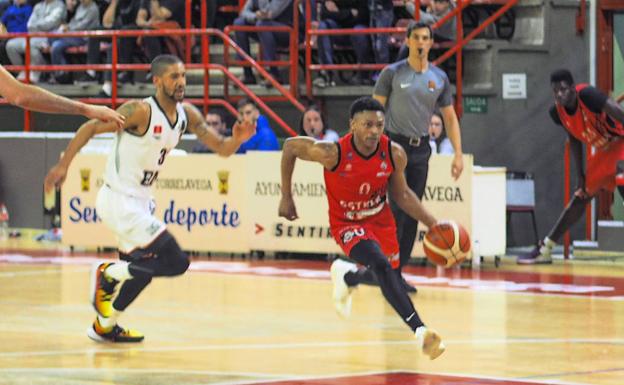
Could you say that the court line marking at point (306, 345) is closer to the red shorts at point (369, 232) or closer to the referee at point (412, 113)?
the red shorts at point (369, 232)

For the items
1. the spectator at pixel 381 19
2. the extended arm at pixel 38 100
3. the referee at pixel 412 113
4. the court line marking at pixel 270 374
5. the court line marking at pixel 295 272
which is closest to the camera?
the extended arm at pixel 38 100

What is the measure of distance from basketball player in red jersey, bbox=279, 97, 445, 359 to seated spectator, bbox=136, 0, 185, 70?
440 inches

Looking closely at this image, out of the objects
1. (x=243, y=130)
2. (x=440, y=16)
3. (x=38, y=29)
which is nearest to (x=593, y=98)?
(x=440, y=16)

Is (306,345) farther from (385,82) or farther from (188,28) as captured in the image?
(188,28)

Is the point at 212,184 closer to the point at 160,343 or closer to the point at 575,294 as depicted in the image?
the point at 575,294

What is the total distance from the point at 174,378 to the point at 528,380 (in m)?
2.02

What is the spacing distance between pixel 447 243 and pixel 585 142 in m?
6.43

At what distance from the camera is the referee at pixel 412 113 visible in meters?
13.0

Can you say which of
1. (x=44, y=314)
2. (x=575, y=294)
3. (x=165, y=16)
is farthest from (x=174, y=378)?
(x=165, y=16)

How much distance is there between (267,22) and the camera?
66.4ft

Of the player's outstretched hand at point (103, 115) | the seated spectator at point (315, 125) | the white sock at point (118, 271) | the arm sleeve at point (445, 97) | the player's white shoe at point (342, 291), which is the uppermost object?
the arm sleeve at point (445, 97)

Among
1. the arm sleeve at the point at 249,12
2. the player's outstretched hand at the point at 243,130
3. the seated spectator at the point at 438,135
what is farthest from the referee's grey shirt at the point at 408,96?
the arm sleeve at the point at 249,12

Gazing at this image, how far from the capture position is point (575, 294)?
528 inches

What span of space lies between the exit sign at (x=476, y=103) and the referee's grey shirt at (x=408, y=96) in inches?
224
